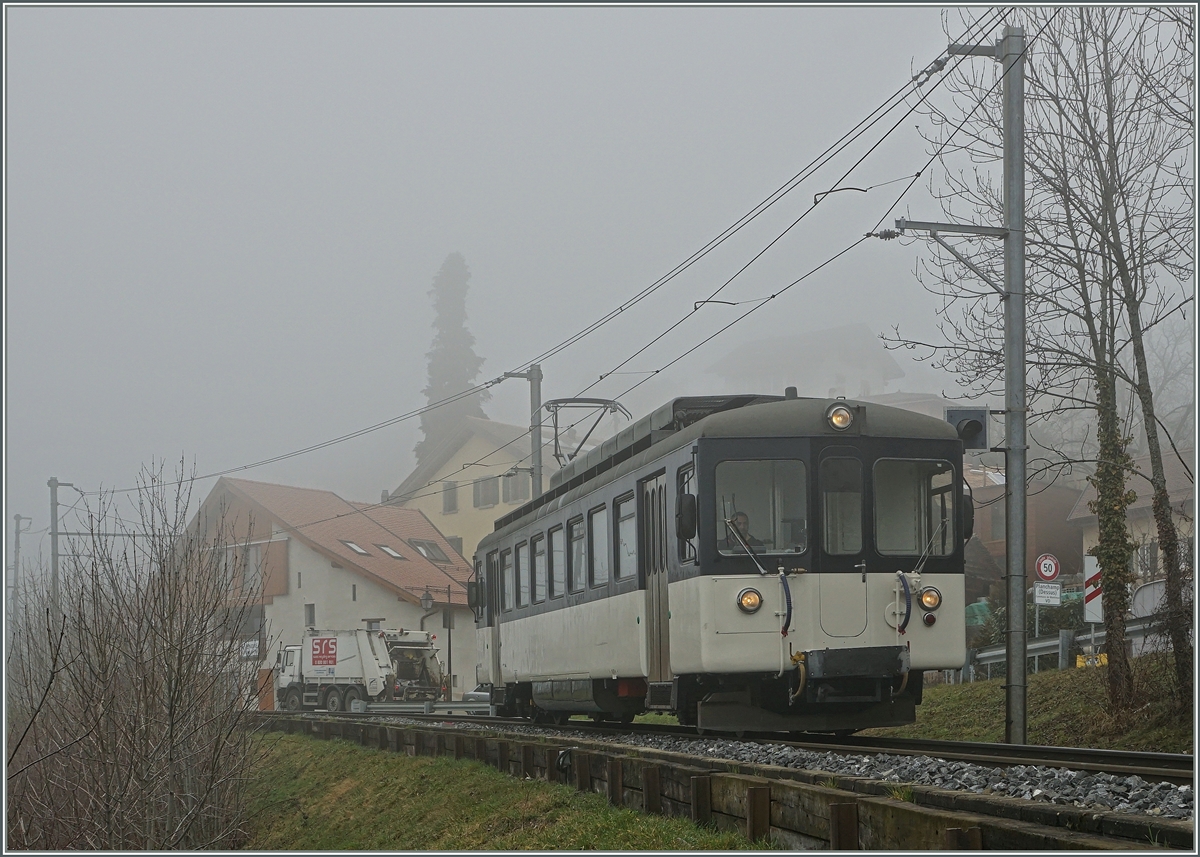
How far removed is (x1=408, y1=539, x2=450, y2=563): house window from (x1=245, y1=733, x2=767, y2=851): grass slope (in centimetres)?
2757

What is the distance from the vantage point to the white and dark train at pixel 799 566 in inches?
430

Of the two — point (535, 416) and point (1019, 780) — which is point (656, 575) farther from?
point (535, 416)

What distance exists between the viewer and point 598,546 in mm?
14125

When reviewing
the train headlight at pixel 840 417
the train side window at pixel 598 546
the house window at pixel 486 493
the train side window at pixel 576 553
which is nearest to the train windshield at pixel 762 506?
the train headlight at pixel 840 417

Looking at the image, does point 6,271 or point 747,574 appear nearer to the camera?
point 6,271

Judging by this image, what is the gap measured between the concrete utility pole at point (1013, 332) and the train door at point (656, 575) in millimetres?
3467

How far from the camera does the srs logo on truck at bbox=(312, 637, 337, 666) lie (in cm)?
3700

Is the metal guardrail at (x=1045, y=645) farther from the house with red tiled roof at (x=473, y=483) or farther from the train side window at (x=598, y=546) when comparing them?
the house with red tiled roof at (x=473, y=483)

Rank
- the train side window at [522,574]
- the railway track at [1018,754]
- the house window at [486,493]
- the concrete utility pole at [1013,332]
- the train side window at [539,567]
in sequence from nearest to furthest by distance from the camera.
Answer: the railway track at [1018,754] → the concrete utility pole at [1013,332] → the train side window at [539,567] → the train side window at [522,574] → the house window at [486,493]

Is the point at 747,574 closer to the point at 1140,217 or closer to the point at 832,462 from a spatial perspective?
the point at 832,462

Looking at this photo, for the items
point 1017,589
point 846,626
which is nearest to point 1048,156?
point 1017,589

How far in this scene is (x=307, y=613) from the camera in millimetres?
46812

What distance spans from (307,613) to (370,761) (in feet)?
95.1

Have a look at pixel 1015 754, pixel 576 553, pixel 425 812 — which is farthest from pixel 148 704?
pixel 1015 754
